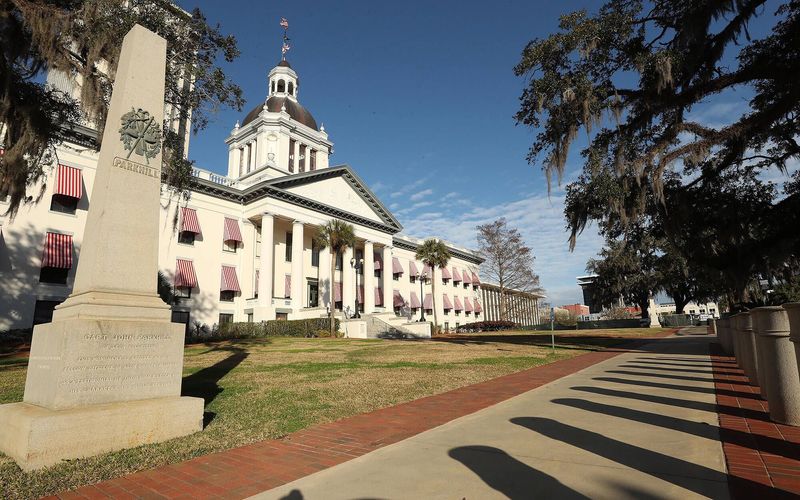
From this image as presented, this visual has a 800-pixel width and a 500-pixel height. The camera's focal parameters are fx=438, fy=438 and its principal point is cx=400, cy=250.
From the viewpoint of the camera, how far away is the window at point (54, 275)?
25.5 metres

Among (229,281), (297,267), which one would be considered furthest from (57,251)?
(297,267)

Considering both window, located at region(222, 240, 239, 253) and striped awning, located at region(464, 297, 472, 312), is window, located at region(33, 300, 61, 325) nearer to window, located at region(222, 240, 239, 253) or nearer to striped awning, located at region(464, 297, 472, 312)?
window, located at region(222, 240, 239, 253)

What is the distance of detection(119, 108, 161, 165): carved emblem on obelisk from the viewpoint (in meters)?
5.93

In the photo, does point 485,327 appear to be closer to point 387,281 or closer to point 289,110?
point 387,281

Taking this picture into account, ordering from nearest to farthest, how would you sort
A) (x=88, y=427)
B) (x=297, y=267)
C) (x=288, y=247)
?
(x=88, y=427)
(x=297, y=267)
(x=288, y=247)

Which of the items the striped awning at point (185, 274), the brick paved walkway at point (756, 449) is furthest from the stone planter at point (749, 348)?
the striped awning at point (185, 274)

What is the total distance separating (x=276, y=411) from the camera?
21.5 feet

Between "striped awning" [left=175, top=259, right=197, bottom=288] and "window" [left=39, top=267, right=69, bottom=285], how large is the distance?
6428 mm

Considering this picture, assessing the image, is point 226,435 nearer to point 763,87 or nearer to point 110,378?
point 110,378

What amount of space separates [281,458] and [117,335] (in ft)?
8.05

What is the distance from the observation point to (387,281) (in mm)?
47000

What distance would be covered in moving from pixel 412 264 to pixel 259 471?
5353 cm

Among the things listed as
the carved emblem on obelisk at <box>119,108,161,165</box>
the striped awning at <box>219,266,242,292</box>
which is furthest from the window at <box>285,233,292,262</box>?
the carved emblem on obelisk at <box>119,108,161,165</box>

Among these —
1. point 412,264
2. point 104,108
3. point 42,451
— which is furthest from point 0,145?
point 412,264
